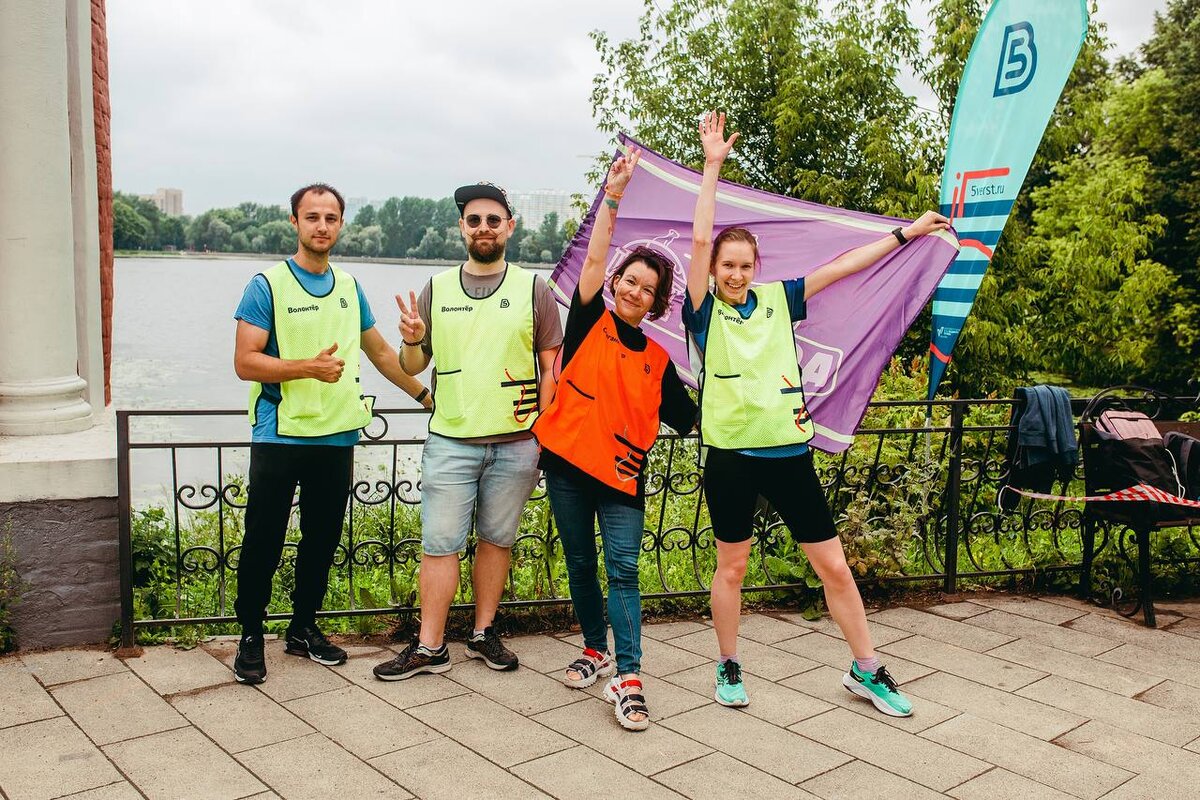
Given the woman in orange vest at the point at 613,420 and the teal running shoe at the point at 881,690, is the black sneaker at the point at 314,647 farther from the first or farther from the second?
the teal running shoe at the point at 881,690

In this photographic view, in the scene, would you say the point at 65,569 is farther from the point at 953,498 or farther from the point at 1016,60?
the point at 1016,60

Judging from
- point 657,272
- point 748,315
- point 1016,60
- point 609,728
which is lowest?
point 609,728

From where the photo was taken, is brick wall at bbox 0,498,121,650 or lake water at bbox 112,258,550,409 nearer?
brick wall at bbox 0,498,121,650

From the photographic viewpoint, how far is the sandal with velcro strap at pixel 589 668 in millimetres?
3994

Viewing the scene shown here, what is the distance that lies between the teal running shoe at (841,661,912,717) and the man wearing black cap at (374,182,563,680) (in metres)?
1.41

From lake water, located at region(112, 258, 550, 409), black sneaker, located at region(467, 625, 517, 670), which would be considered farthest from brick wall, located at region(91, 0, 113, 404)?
black sneaker, located at region(467, 625, 517, 670)

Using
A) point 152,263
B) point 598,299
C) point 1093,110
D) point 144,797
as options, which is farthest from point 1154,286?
point 144,797

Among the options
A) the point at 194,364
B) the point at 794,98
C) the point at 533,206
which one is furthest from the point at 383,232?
the point at 194,364

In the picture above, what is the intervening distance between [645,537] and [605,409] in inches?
69.9

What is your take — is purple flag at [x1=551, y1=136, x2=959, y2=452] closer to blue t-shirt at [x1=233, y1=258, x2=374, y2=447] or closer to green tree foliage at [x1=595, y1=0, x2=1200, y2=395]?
blue t-shirt at [x1=233, y1=258, x2=374, y2=447]

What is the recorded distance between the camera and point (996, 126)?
494 cm

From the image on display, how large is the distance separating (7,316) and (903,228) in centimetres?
400

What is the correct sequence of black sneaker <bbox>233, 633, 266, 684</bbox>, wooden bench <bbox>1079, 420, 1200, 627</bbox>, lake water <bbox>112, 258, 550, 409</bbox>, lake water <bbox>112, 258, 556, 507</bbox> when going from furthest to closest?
lake water <bbox>112, 258, 550, 409</bbox>, wooden bench <bbox>1079, 420, 1200, 627</bbox>, lake water <bbox>112, 258, 556, 507</bbox>, black sneaker <bbox>233, 633, 266, 684</bbox>

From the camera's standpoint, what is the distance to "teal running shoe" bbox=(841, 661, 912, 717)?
3.79m
